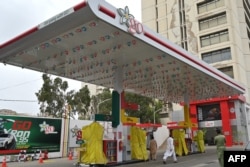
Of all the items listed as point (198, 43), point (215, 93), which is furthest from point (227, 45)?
point (215, 93)

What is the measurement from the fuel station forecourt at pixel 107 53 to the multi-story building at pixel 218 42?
57.9ft

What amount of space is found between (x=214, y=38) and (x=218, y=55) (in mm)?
2692

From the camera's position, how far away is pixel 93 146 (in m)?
13.6

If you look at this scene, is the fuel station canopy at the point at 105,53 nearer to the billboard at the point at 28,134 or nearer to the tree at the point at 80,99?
the billboard at the point at 28,134

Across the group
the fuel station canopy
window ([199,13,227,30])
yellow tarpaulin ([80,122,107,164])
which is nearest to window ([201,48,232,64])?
window ([199,13,227,30])

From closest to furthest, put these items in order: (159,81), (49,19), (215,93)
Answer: (49,19) < (159,81) < (215,93)

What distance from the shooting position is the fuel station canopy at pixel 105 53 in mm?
10109

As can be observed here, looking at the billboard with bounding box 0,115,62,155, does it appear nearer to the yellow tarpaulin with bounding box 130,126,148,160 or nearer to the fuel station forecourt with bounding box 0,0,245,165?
the fuel station forecourt with bounding box 0,0,245,165

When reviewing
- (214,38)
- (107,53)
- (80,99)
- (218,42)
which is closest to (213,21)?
(214,38)

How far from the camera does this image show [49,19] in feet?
33.5

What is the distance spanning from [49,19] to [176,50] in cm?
636

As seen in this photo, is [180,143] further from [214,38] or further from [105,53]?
[214,38]

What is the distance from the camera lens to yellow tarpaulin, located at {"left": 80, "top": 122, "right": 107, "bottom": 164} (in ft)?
44.2

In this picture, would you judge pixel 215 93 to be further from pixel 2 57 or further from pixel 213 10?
pixel 213 10
